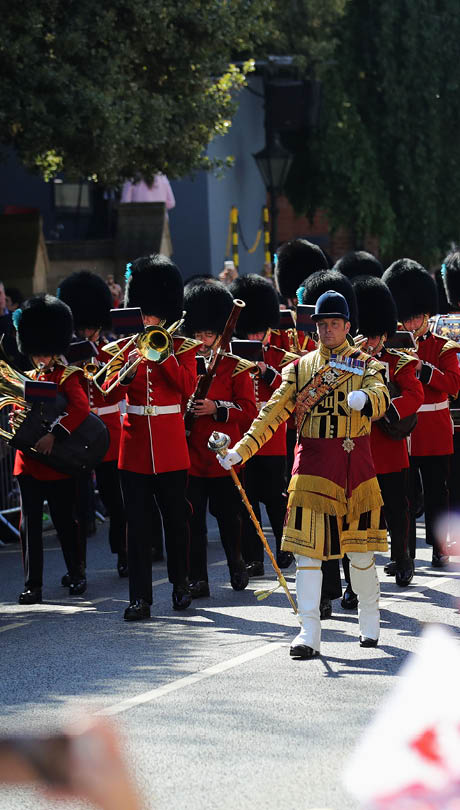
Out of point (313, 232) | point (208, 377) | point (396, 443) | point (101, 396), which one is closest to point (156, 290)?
point (208, 377)

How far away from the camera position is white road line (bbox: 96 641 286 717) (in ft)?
18.8

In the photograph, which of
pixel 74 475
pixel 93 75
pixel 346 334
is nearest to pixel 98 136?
pixel 93 75

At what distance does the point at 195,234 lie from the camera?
81.6ft

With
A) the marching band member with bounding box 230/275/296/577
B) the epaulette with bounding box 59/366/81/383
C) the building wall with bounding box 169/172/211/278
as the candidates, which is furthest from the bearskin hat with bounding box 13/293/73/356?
the building wall with bounding box 169/172/211/278

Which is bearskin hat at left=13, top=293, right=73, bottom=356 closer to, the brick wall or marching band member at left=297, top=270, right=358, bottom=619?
marching band member at left=297, top=270, right=358, bottom=619

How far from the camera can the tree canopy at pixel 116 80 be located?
14.5m

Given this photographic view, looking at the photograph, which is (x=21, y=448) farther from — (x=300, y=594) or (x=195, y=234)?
(x=195, y=234)

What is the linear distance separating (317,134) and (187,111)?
999 cm

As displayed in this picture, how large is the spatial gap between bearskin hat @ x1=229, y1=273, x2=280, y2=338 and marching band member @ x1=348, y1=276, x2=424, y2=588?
1.60 m

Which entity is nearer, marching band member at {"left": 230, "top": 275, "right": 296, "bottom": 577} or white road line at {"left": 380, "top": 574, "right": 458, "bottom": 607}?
white road line at {"left": 380, "top": 574, "right": 458, "bottom": 607}

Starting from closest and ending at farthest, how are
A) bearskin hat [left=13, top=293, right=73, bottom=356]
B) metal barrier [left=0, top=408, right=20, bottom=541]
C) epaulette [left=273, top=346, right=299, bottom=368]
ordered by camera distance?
bearskin hat [left=13, top=293, right=73, bottom=356] < epaulette [left=273, top=346, right=299, bottom=368] < metal barrier [left=0, top=408, right=20, bottom=541]

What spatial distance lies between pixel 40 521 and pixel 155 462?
100 centimetres

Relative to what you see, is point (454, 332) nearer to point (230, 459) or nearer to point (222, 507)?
point (222, 507)

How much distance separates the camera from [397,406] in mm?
8352
